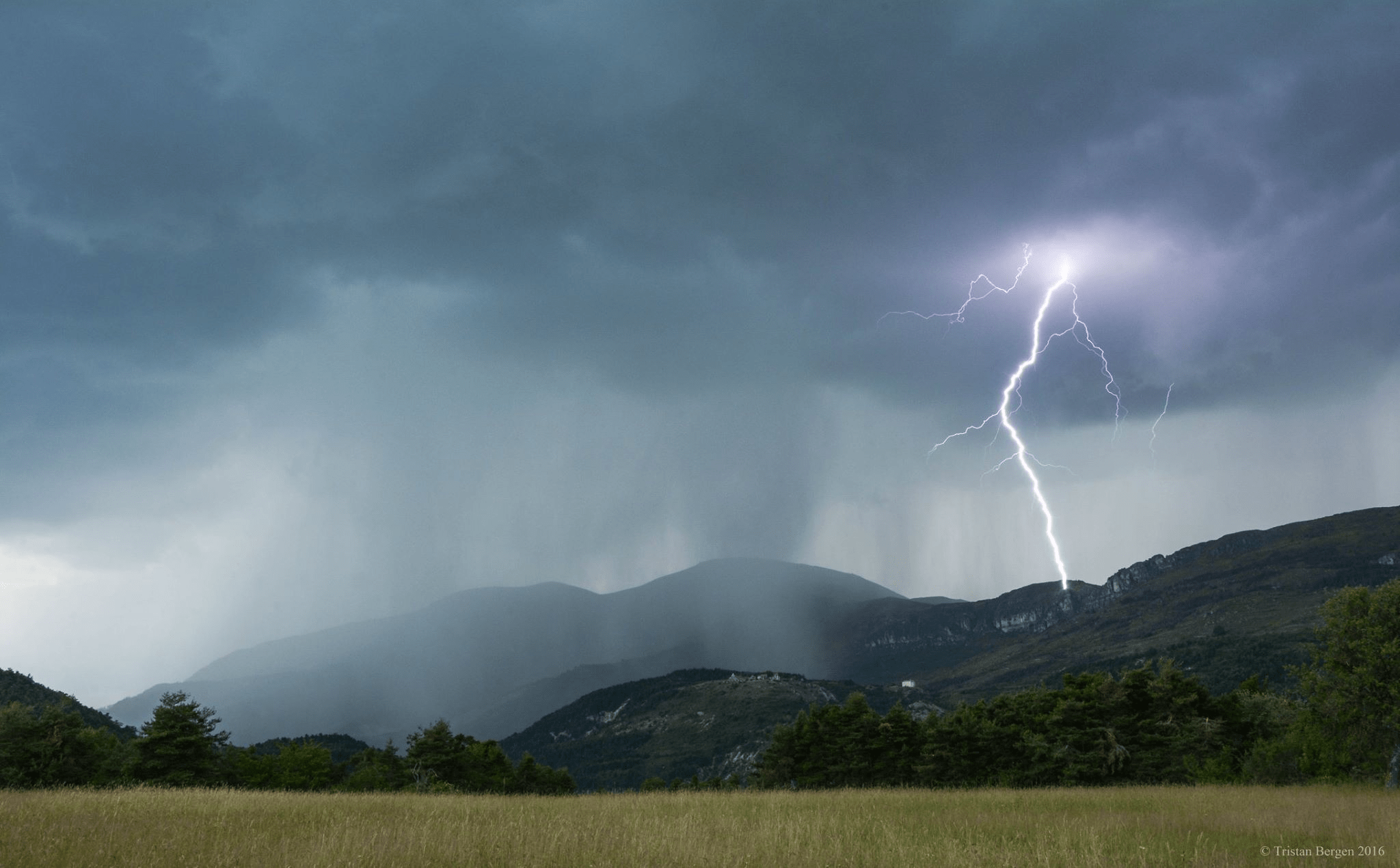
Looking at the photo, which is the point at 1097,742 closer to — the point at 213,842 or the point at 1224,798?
the point at 1224,798

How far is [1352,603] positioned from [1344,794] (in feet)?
32.5

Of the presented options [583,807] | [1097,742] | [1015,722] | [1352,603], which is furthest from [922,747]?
[583,807]

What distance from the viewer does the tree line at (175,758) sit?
1797 inches

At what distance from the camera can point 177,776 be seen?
47875mm

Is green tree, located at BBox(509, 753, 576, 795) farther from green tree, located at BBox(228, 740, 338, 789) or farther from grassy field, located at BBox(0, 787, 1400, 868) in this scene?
grassy field, located at BBox(0, 787, 1400, 868)

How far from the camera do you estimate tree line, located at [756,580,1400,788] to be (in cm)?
3103

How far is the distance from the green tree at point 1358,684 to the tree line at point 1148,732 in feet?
0.17

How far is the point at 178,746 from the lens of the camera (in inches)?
1925

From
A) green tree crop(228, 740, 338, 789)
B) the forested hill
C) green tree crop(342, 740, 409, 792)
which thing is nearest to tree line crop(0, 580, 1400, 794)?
Result: green tree crop(228, 740, 338, 789)

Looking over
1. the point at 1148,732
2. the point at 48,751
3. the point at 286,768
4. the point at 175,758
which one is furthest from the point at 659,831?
the point at 286,768

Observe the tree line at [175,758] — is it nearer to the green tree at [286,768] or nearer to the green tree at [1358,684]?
the green tree at [286,768]

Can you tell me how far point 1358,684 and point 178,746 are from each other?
63.1 meters

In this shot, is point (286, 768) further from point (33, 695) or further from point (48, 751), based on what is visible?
point (33, 695)

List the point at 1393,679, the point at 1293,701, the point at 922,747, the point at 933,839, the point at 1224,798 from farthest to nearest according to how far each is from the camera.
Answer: the point at 922,747 < the point at 1293,701 < the point at 1393,679 < the point at 1224,798 < the point at 933,839
